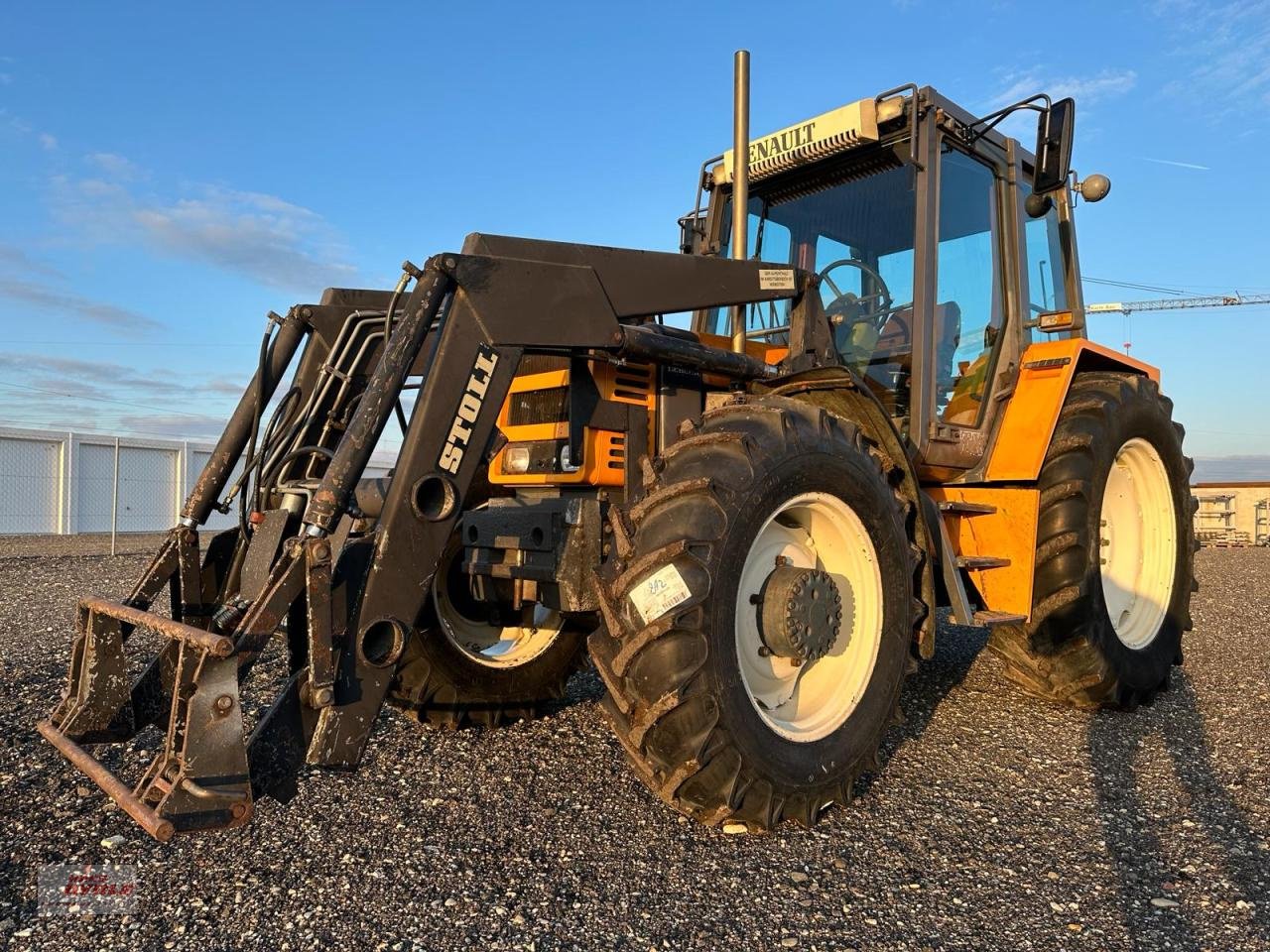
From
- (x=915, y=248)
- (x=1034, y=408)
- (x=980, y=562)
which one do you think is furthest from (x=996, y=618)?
(x=915, y=248)

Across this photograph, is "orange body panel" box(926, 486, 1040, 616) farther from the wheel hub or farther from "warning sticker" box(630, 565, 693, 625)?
"warning sticker" box(630, 565, 693, 625)

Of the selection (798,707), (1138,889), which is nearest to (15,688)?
(798,707)

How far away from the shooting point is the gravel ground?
7.80ft

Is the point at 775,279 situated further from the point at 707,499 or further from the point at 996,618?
the point at 996,618

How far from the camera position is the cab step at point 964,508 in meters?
4.50

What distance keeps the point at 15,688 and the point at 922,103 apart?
18.0 feet

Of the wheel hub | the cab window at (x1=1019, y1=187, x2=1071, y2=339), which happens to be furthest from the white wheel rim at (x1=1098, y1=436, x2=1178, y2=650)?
the wheel hub

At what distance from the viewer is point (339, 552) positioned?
8.28ft

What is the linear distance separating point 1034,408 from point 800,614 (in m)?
2.30

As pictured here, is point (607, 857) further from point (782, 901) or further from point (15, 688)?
point (15, 688)

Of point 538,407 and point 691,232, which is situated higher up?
point 691,232

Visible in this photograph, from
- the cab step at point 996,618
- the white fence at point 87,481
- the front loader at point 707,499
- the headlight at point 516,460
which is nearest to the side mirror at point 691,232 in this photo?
the front loader at point 707,499

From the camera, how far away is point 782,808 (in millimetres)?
2941

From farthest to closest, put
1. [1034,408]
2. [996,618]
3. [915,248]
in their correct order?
[1034,408]
[915,248]
[996,618]
